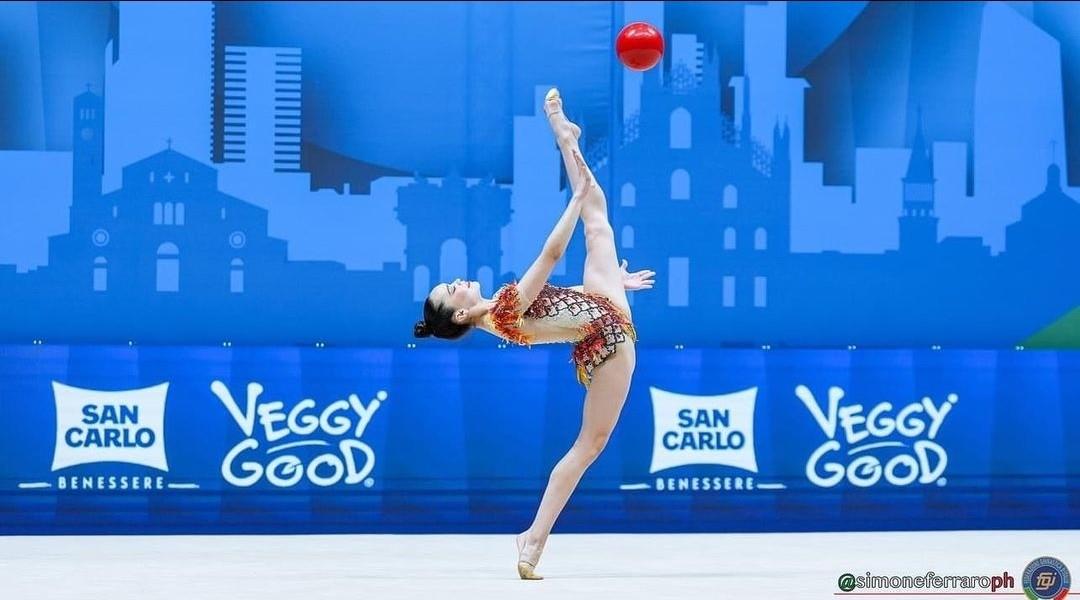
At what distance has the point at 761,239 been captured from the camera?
883cm

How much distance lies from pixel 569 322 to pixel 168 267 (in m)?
3.10

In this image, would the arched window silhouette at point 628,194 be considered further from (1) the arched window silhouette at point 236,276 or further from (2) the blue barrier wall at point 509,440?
(1) the arched window silhouette at point 236,276

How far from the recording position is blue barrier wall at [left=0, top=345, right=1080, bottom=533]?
8.18 meters

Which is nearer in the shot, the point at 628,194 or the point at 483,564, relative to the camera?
the point at 483,564

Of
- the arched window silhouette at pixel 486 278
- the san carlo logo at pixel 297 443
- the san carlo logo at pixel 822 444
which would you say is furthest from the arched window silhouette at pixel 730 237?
the san carlo logo at pixel 297 443

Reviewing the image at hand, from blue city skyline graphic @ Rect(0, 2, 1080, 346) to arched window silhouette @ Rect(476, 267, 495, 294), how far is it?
15mm

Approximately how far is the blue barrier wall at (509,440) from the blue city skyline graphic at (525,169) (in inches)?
13.0

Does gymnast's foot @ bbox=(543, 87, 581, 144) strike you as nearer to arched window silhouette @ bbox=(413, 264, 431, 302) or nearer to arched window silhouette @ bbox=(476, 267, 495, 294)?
arched window silhouette @ bbox=(476, 267, 495, 294)

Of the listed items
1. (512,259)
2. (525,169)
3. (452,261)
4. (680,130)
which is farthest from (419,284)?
(680,130)

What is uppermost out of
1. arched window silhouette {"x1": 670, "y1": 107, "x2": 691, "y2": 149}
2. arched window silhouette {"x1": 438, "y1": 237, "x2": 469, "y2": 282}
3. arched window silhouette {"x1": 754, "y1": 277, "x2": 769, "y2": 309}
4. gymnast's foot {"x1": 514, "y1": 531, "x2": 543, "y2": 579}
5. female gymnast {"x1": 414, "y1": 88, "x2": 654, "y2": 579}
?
arched window silhouette {"x1": 670, "y1": 107, "x2": 691, "y2": 149}

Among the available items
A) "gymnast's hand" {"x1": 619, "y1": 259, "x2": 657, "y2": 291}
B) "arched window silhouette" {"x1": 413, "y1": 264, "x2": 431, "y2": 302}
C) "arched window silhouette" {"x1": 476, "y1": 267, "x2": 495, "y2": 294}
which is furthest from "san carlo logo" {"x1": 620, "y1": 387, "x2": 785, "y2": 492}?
"gymnast's hand" {"x1": 619, "y1": 259, "x2": 657, "y2": 291}

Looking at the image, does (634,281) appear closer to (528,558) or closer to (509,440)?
(528,558)

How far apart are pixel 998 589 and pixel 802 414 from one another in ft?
9.33

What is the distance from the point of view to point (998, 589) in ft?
19.0
